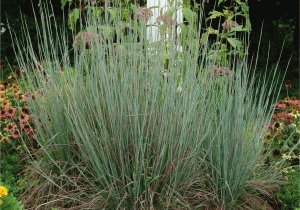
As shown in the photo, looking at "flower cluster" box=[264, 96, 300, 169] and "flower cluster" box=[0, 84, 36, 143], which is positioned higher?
"flower cluster" box=[0, 84, 36, 143]

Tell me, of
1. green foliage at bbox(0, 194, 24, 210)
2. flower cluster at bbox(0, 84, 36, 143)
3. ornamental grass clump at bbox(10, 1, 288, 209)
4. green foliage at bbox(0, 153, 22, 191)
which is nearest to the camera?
green foliage at bbox(0, 194, 24, 210)

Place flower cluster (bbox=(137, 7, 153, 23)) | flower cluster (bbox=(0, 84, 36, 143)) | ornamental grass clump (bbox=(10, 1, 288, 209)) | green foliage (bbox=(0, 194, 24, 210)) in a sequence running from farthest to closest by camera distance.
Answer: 1. flower cluster (bbox=(0, 84, 36, 143))
2. flower cluster (bbox=(137, 7, 153, 23))
3. ornamental grass clump (bbox=(10, 1, 288, 209))
4. green foliage (bbox=(0, 194, 24, 210))

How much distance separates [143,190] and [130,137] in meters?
0.34

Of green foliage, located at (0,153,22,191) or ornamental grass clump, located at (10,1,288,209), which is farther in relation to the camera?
green foliage, located at (0,153,22,191)

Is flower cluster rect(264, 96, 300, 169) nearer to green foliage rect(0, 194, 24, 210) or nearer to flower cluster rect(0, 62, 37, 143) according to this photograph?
green foliage rect(0, 194, 24, 210)

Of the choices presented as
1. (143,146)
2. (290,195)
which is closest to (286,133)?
(290,195)

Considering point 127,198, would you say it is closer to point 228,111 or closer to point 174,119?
point 174,119

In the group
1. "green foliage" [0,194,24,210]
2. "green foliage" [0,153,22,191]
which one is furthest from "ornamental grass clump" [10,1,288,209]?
"green foliage" [0,153,22,191]

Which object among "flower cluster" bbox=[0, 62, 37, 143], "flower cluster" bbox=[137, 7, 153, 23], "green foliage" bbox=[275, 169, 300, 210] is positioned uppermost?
"flower cluster" bbox=[137, 7, 153, 23]

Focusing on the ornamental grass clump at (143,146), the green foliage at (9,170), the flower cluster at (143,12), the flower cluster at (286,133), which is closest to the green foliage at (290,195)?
the ornamental grass clump at (143,146)

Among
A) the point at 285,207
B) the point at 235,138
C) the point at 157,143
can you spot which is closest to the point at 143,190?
the point at 157,143

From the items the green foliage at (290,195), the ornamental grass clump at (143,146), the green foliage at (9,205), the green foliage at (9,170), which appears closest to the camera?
the green foliage at (9,205)

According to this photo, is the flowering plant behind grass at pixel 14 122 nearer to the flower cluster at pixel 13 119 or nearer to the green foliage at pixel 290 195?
the flower cluster at pixel 13 119

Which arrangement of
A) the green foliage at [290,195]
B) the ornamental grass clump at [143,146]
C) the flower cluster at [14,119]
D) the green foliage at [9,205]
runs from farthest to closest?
the flower cluster at [14,119] → the green foliage at [290,195] → the ornamental grass clump at [143,146] → the green foliage at [9,205]
